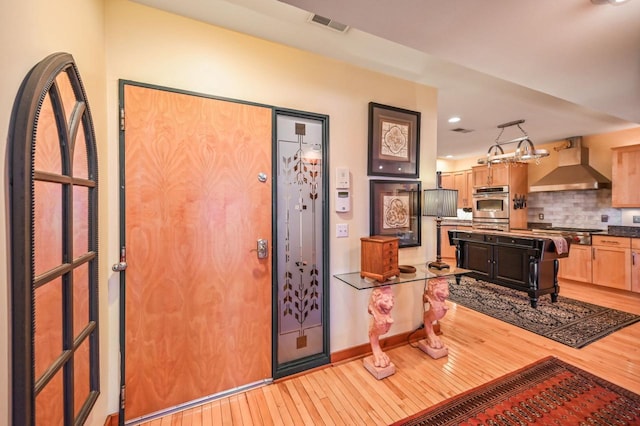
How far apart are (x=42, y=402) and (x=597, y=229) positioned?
6966mm

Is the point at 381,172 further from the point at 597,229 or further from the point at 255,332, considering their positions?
the point at 597,229

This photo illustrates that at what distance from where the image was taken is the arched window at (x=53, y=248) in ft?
2.57

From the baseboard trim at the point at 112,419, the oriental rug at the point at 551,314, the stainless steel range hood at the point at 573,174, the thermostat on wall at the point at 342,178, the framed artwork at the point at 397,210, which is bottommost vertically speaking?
the oriental rug at the point at 551,314

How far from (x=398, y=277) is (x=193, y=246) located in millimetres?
1544

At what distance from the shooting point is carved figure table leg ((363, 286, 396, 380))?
7.06 feet

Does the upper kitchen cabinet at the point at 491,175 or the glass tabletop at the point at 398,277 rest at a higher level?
the upper kitchen cabinet at the point at 491,175

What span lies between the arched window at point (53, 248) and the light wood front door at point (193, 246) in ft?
0.93

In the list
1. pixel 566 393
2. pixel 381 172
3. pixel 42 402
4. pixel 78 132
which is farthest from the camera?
pixel 381 172

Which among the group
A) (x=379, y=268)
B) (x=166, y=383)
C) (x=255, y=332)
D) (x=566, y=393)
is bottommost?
(x=566, y=393)

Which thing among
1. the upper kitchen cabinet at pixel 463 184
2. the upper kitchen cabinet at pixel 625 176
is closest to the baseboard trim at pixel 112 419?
the upper kitchen cabinet at pixel 625 176

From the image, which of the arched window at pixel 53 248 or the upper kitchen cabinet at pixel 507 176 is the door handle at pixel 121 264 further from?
the upper kitchen cabinet at pixel 507 176

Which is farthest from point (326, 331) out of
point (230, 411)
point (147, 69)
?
point (147, 69)

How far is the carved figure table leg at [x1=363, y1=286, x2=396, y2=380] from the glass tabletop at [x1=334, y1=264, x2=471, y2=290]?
0.30 ft

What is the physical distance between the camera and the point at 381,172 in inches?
98.3
